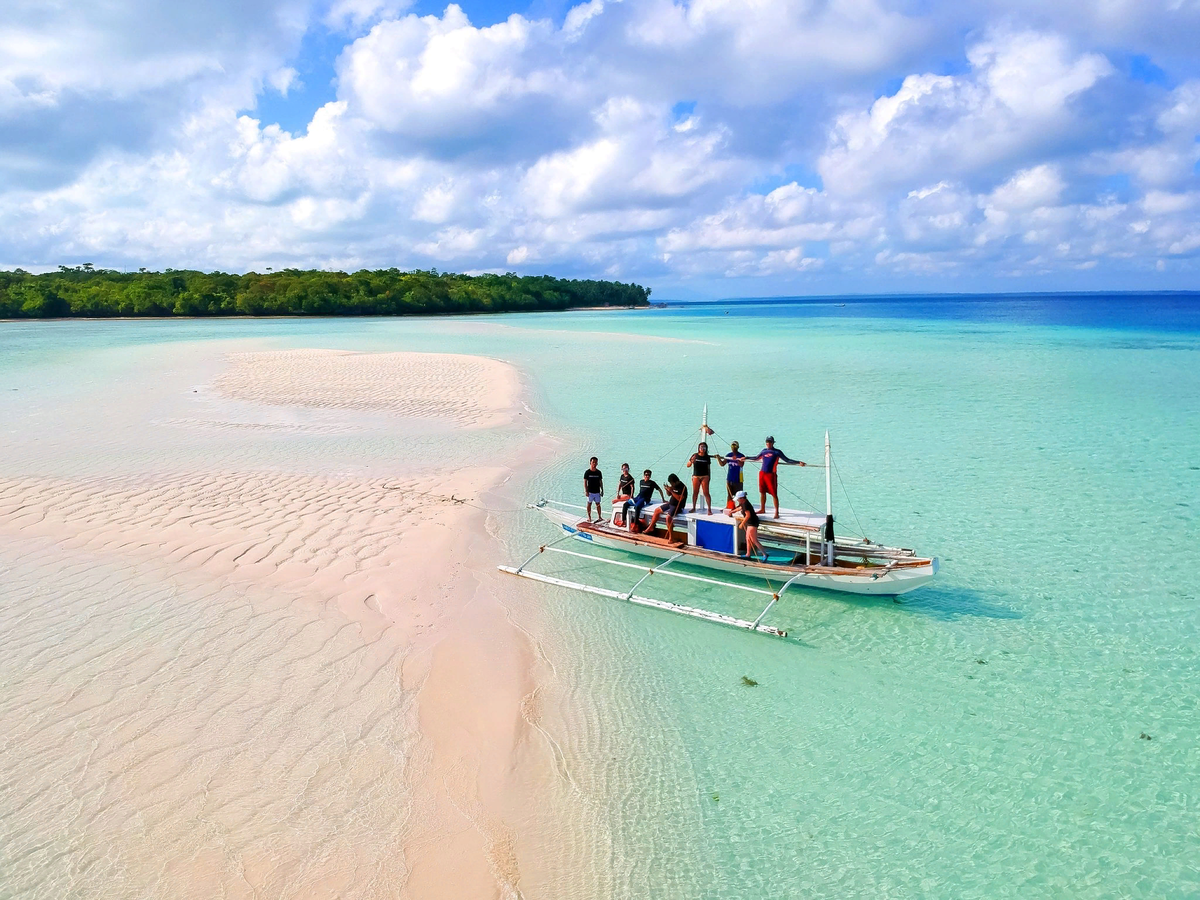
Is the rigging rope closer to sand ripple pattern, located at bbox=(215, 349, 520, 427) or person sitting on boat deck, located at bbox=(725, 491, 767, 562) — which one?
person sitting on boat deck, located at bbox=(725, 491, 767, 562)

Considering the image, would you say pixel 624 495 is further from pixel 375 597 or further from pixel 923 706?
pixel 923 706

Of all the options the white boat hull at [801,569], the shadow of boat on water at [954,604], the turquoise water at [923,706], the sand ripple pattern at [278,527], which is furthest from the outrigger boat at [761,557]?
the sand ripple pattern at [278,527]

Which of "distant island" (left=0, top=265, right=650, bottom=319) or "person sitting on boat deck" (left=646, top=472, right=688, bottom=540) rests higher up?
"distant island" (left=0, top=265, right=650, bottom=319)

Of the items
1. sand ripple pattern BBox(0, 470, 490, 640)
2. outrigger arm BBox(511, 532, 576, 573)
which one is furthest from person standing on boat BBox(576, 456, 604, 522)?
sand ripple pattern BBox(0, 470, 490, 640)

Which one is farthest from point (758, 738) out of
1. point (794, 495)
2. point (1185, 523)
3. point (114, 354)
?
point (114, 354)

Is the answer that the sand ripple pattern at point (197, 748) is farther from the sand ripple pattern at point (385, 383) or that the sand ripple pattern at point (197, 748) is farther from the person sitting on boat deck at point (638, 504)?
the sand ripple pattern at point (385, 383)

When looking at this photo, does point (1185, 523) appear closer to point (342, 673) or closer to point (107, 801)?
point (342, 673)
